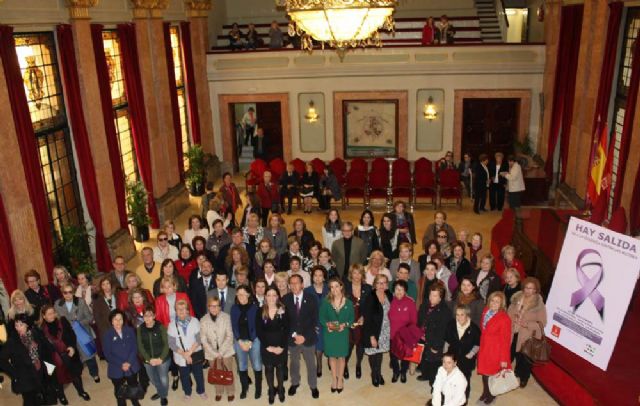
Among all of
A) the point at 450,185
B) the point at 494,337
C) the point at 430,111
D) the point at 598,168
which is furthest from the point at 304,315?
the point at 430,111

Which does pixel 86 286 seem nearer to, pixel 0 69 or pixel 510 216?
pixel 0 69

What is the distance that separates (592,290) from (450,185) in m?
6.94

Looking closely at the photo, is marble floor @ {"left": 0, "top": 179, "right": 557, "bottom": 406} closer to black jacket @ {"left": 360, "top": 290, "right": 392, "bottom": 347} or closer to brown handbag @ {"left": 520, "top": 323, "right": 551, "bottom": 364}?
brown handbag @ {"left": 520, "top": 323, "right": 551, "bottom": 364}

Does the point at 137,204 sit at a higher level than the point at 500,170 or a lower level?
lower

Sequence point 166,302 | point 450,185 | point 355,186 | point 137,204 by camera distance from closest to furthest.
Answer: point 166,302 → point 137,204 → point 450,185 → point 355,186

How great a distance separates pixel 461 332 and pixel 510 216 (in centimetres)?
409

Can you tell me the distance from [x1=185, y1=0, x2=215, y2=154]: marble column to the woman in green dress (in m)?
10.4

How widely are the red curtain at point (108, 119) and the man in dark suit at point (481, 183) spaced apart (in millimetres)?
7306

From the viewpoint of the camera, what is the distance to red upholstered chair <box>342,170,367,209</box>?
13578 millimetres

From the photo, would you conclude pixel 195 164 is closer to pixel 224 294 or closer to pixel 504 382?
pixel 224 294

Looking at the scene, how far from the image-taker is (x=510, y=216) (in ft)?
32.2

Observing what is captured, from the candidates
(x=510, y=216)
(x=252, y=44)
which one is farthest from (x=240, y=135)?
(x=510, y=216)

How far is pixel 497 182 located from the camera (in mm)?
13047

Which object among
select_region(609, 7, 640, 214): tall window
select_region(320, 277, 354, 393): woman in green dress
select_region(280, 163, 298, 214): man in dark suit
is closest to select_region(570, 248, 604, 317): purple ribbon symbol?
select_region(320, 277, 354, 393): woman in green dress
